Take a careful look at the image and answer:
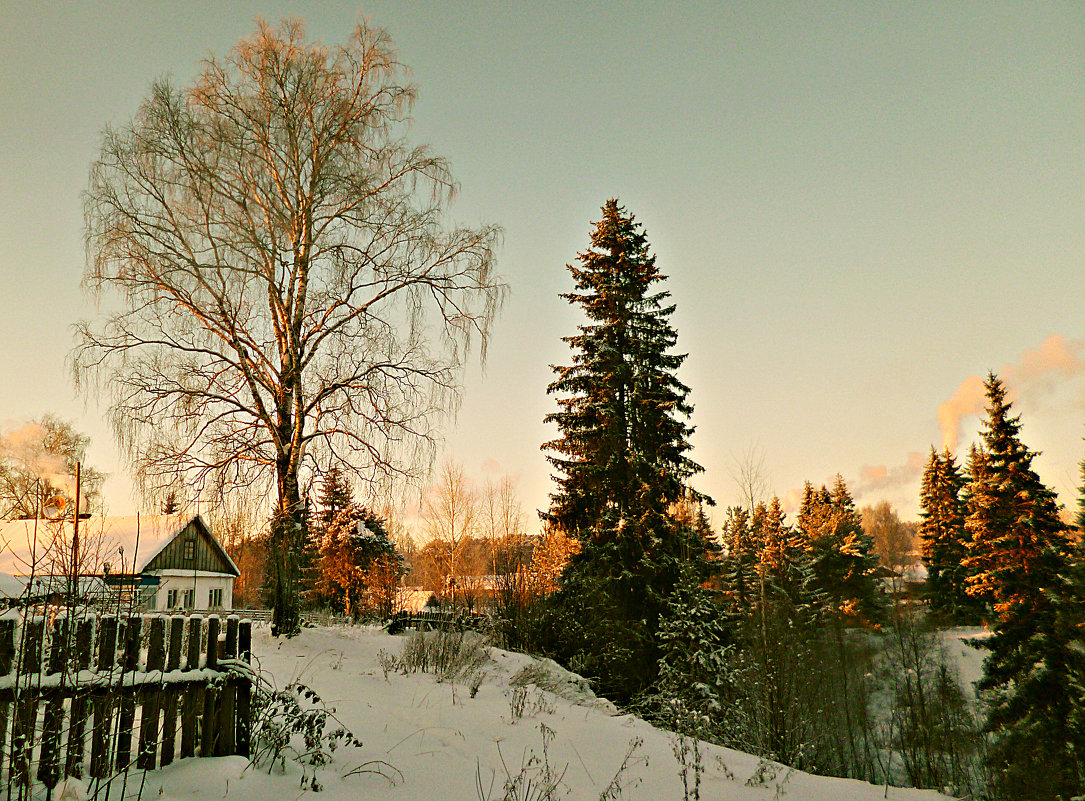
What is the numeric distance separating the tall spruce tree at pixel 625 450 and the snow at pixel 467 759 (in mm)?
7741

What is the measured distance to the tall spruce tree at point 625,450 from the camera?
16578mm

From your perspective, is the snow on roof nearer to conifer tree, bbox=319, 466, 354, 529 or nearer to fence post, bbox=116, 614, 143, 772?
fence post, bbox=116, 614, 143, 772

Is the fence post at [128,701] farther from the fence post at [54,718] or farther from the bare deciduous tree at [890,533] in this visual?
the bare deciduous tree at [890,533]

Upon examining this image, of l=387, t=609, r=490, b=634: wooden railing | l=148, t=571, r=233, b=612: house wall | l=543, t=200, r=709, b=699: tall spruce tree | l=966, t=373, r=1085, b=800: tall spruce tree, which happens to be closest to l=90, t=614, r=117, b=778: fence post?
l=387, t=609, r=490, b=634: wooden railing

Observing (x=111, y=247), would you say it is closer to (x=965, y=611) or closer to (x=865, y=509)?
(x=965, y=611)

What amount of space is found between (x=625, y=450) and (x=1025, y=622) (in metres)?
12.5

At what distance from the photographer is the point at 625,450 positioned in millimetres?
17562

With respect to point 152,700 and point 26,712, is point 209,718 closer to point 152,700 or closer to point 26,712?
point 152,700

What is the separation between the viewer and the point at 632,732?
22.9 feet

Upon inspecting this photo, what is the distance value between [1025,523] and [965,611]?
12479mm

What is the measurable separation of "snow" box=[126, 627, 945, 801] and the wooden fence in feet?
0.64

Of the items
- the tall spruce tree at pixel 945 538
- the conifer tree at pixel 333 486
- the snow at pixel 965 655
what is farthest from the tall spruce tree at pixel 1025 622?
the conifer tree at pixel 333 486

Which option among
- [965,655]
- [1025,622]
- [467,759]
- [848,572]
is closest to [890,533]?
[848,572]

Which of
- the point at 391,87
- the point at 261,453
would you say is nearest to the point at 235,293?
the point at 261,453
